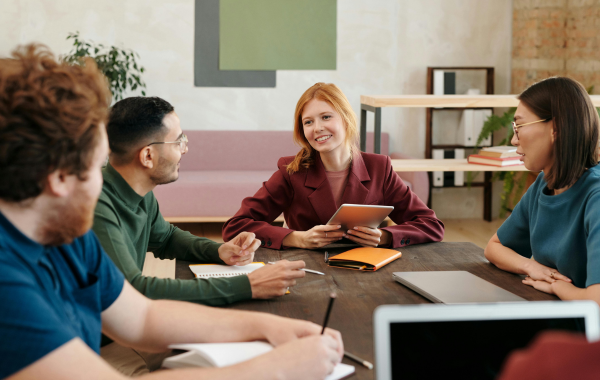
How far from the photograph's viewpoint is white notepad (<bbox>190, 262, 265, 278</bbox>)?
1508 millimetres

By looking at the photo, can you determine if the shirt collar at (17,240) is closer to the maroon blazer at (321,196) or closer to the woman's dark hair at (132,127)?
the woman's dark hair at (132,127)

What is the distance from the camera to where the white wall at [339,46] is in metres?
4.85

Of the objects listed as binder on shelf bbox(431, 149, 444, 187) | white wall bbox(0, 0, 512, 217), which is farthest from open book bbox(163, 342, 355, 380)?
binder on shelf bbox(431, 149, 444, 187)

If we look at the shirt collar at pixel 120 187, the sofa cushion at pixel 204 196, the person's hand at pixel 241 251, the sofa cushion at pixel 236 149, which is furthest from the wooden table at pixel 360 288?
the sofa cushion at pixel 236 149

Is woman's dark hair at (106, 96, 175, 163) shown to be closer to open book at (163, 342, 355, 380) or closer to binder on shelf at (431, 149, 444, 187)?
open book at (163, 342, 355, 380)

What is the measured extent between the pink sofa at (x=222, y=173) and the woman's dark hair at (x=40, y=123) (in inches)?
145

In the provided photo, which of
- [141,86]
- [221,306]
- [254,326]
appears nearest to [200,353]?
[254,326]

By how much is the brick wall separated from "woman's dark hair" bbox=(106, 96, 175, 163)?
13.9 ft

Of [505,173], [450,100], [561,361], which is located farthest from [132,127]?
[505,173]

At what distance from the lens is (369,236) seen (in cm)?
183

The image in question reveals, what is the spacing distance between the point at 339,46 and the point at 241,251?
12.8 ft

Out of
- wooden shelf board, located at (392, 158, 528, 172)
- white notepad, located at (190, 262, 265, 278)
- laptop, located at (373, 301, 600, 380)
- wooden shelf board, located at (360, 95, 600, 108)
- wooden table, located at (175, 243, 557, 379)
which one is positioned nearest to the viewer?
laptop, located at (373, 301, 600, 380)

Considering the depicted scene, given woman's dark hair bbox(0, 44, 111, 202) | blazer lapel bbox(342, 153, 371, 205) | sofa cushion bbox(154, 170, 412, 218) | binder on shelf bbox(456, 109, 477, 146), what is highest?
binder on shelf bbox(456, 109, 477, 146)

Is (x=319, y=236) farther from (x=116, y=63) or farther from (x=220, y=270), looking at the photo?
(x=116, y=63)
